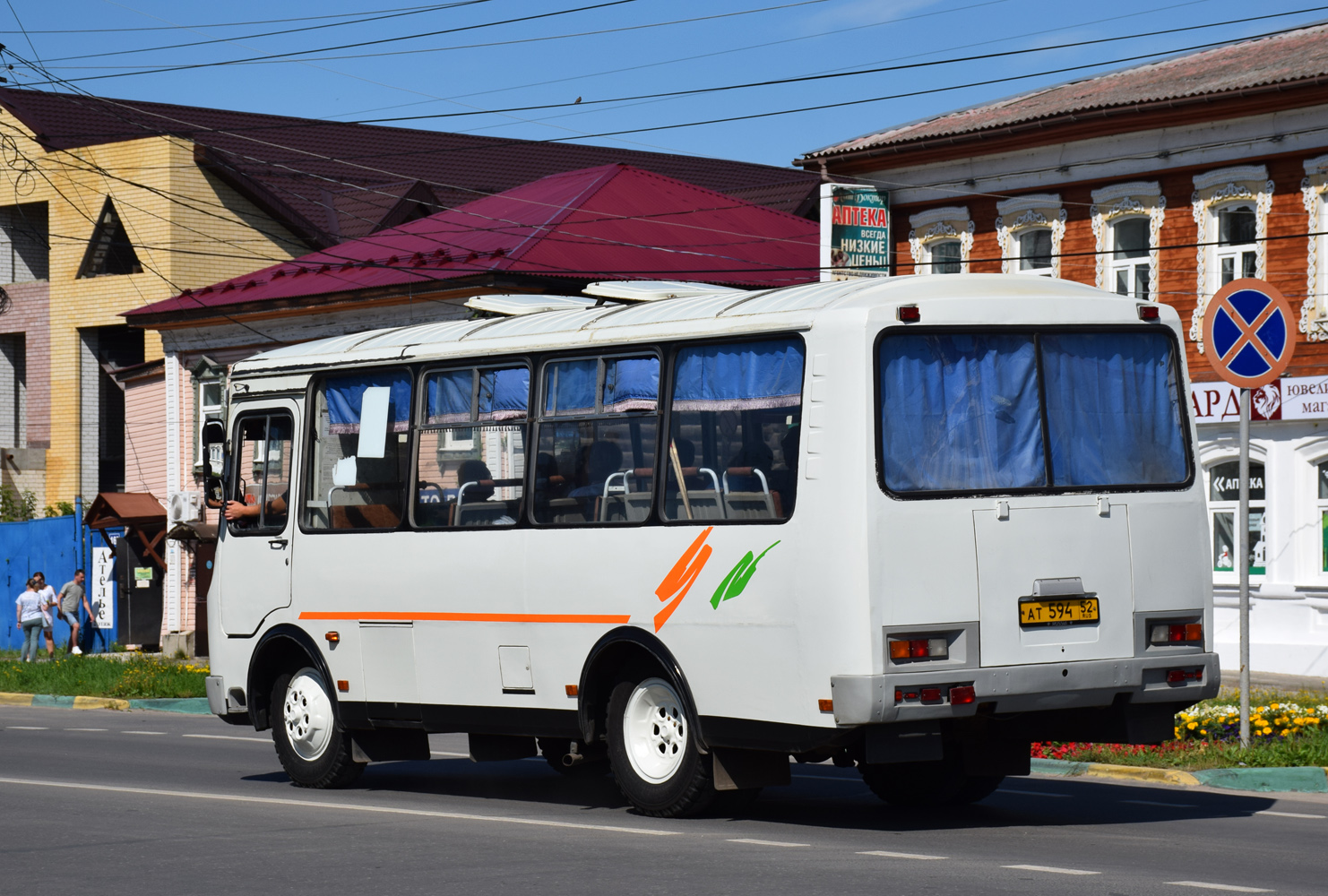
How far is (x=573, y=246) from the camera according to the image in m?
32.7

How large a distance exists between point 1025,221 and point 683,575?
17421 mm

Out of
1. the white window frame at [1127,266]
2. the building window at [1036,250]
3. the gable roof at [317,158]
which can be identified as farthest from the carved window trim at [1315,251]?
the gable roof at [317,158]

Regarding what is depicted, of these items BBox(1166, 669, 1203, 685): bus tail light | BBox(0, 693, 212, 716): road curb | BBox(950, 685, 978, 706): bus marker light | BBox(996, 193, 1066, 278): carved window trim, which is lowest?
BBox(0, 693, 212, 716): road curb

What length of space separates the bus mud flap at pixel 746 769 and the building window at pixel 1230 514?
15.5 meters

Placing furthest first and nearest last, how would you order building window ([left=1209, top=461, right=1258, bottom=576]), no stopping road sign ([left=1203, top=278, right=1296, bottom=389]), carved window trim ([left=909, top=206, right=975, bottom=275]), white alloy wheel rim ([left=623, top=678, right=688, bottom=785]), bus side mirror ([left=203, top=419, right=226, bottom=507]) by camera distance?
carved window trim ([left=909, top=206, right=975, bottom=275]) → building window ([left=1209, top=461, right=1258, bottom=576]) → bus side mirror ([left=203, top=419, right=226, bottom=507]) → no stopping road sign ([left=1203, top=278, right=1296, bottom=389]) → white alloy wheel rim ([left=623, top=678, right=688, bottom=785])

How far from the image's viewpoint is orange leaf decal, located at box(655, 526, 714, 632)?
10.6 meters

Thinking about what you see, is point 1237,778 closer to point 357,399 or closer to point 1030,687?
point 1030,687

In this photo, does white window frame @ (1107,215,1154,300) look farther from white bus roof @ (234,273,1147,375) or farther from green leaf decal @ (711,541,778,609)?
green leaf decal @ (711,541,778,609)

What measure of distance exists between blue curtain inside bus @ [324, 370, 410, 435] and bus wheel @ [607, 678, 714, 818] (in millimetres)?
2673

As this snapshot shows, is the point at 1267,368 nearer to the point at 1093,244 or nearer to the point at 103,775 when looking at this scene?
the point at 103,775

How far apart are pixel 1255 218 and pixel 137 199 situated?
26496 millimetres

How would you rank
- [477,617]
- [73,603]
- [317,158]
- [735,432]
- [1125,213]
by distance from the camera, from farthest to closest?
[317,158] < [73,603] < [1125,213] < [477,617] < [735,432]

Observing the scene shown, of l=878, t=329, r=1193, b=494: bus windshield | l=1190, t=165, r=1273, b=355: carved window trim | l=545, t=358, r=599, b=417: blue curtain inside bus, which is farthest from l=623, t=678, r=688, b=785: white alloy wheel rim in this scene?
l=1190, t=165, r=1273, b=355: carved window trim

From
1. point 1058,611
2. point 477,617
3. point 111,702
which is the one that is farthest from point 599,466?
point 111,702
